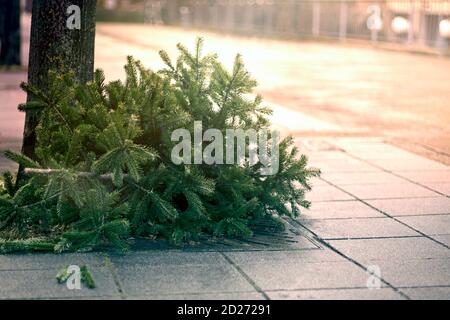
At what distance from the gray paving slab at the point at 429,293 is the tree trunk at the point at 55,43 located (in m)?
3.59

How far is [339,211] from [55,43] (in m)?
2.88

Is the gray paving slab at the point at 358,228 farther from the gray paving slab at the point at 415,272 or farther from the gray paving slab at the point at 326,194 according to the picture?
the gray paving slab at the point at 326,194

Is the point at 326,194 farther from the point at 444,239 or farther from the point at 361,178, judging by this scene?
the point at 444,239

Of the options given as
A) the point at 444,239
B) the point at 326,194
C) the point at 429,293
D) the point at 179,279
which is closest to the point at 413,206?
the point at 326,194

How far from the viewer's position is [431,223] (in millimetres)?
7512

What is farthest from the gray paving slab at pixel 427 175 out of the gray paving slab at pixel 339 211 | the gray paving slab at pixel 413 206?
the gray paving slab at pixel 339 211

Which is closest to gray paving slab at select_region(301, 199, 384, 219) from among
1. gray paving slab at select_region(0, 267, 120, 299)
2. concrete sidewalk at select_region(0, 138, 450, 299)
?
concrete sidewalk at select_region(0, 138, 450, 299)

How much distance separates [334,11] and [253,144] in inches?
1324

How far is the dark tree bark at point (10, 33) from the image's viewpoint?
21.5 meters

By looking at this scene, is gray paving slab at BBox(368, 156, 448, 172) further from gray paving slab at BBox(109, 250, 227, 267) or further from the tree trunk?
gray paving slab at BBox(109, 250, 227, 267)

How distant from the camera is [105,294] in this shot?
5.48 m

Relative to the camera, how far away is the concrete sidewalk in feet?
18.3

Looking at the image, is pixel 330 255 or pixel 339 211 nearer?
pixel 330 255
